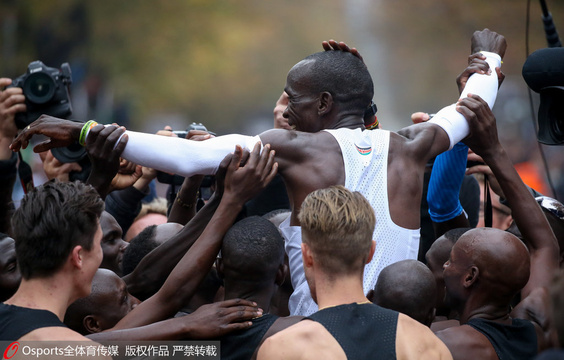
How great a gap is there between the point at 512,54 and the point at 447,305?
9276 millimetres

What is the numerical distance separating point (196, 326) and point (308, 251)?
0.64 meters

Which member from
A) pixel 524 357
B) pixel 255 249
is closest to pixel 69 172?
pixel 255 249

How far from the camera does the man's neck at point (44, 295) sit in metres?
2.55

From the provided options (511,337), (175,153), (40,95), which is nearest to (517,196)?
(511,337)

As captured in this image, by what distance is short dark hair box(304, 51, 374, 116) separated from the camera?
3.39 m

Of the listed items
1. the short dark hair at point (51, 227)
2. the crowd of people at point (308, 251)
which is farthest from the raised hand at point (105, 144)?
the short dark hair at point (51, 227)

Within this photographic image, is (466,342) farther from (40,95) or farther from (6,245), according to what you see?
(40,95)

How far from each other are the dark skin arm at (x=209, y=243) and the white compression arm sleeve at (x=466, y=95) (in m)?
0.90

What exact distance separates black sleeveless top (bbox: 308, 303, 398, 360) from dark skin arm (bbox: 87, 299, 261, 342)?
1.82ft

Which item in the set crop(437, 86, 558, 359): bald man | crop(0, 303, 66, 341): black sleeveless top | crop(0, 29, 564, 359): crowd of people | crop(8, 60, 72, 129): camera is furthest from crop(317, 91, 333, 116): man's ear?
crop(8, 60, 72, 129): camera

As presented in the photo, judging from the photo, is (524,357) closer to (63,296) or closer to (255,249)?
(255,249)

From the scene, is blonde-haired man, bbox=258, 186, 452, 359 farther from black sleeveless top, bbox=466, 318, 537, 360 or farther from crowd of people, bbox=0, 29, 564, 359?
black sleeveless top, bbox=466, 318, 537, 360

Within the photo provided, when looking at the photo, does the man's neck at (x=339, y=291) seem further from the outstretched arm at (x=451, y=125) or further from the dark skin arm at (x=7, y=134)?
the dark skin arm at (x=7, y=134)

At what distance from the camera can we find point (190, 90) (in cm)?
1370
